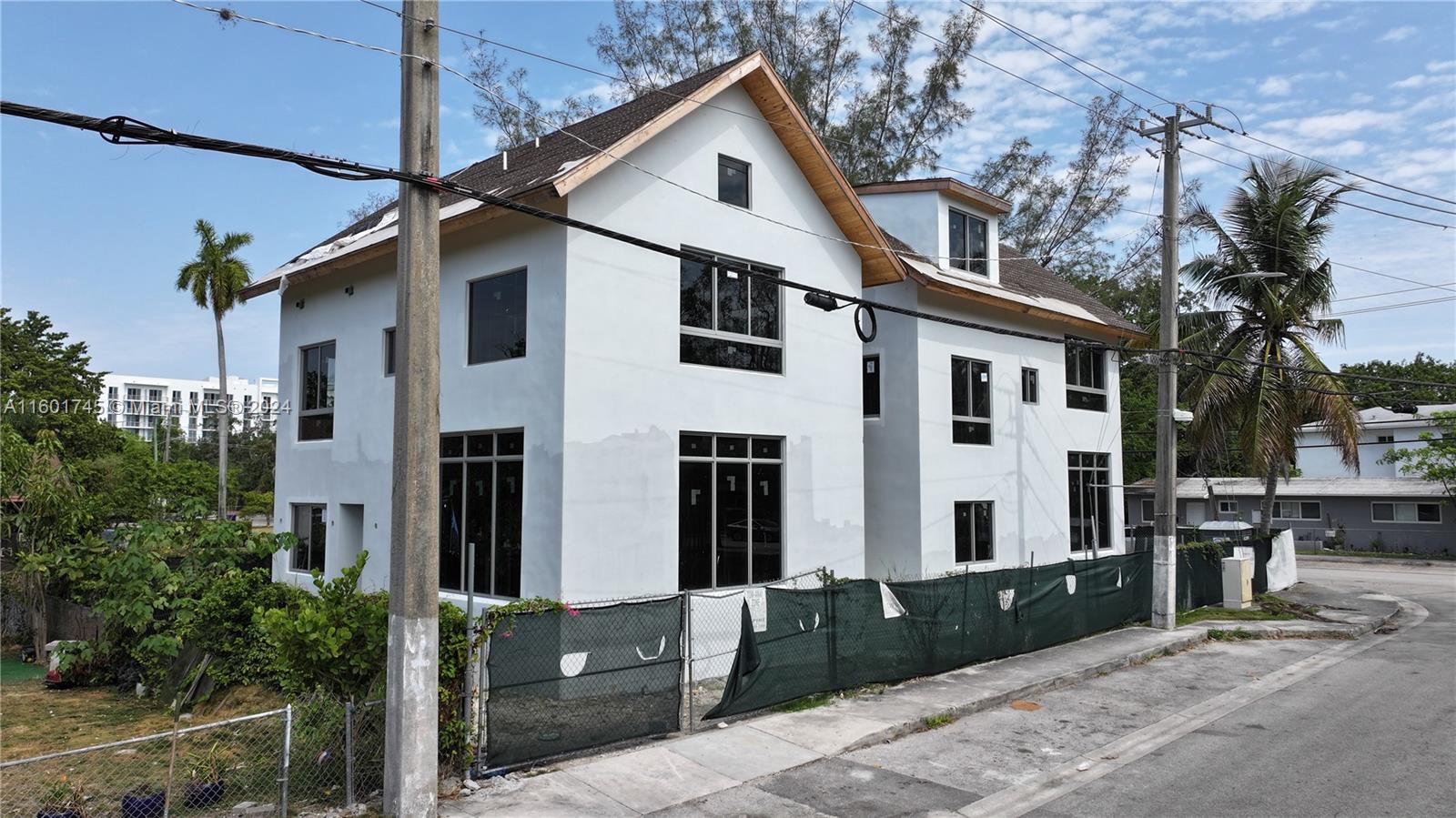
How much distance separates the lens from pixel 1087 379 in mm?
22766

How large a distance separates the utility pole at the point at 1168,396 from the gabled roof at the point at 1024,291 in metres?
2.94

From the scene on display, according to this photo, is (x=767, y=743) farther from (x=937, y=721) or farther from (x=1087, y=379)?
(x=1087, y=379)

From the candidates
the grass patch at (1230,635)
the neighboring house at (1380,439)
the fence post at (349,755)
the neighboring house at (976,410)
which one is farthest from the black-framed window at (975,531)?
the neighboring house at (1380,439)

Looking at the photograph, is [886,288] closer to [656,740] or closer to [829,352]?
[829,352]

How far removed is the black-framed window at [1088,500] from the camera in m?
22.0

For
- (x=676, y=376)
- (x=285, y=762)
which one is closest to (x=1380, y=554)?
(x=676, y=376)

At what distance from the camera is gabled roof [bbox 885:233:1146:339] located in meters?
17.8

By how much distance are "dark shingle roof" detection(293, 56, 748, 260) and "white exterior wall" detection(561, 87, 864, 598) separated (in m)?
0.44

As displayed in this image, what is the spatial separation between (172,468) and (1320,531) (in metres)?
53.7

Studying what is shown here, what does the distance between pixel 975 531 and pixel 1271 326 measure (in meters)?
11.8

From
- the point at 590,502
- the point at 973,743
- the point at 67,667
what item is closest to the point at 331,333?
the point at 67,667

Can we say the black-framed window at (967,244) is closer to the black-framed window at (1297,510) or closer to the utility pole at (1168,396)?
the utility pole at (1168,396)

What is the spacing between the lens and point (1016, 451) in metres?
20.1

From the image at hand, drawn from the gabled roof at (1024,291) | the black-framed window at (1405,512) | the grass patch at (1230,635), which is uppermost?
the gabled roof at (1024,291)
